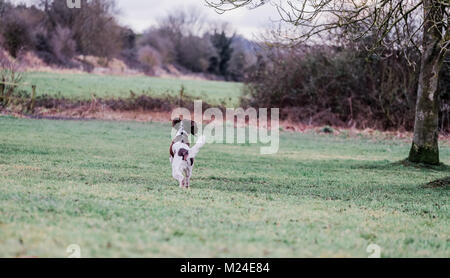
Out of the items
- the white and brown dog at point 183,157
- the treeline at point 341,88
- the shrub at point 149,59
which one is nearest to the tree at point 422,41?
the white and brown dog at point 183,157

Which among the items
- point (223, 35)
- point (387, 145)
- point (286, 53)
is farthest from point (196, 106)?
point (223, 35)

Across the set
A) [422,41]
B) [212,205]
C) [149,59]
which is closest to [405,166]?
[422,41]

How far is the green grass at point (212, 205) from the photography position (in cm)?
471

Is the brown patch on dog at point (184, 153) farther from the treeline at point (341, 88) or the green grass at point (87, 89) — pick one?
the green grass at point (87, 89)

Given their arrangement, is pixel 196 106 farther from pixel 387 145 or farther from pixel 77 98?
pixel 387 145

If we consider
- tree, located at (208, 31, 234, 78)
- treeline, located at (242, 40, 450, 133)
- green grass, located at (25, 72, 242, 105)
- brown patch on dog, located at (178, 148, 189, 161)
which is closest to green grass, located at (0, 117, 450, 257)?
brown patch on dog, located at (178, 148, 189, 161)

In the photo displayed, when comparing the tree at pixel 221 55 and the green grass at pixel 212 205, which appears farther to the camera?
the tree at pixel 221 55

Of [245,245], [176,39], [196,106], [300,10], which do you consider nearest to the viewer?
[245,245]

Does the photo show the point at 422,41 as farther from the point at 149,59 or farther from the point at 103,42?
the point at 149,59

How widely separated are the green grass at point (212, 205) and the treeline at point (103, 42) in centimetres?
1736

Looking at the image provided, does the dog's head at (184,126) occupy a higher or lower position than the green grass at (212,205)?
higher

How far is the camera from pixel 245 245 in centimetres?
478

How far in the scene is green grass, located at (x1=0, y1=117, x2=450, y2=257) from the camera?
15.5 ft
